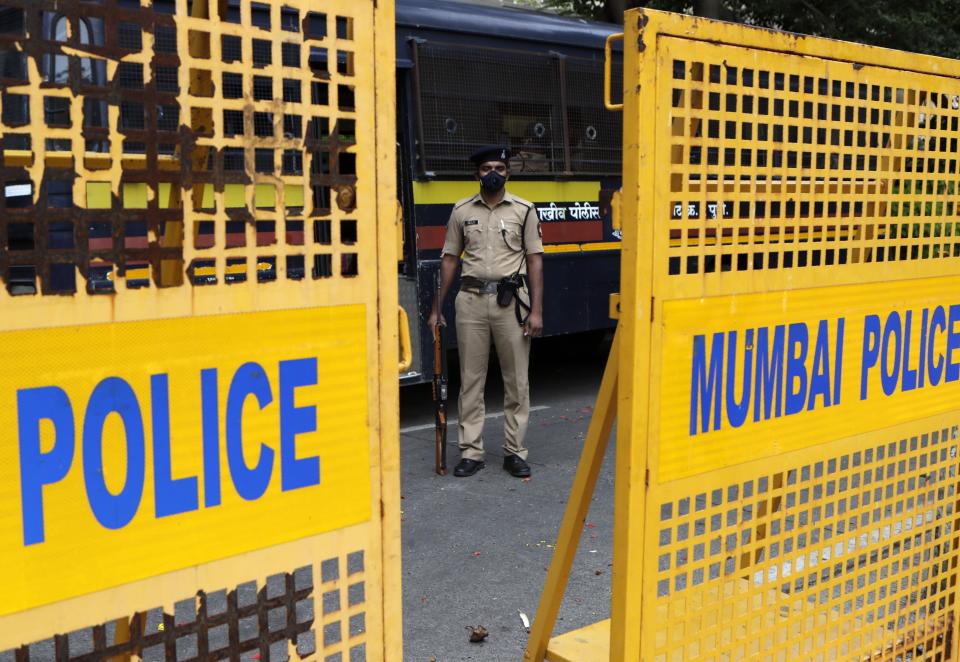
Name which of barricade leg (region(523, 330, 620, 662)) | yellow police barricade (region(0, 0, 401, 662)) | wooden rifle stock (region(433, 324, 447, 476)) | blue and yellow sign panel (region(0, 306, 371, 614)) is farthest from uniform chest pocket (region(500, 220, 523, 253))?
blue and yellow sign panel (region(0, 306, 371, 614))

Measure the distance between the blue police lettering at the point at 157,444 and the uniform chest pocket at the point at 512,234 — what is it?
172 inches

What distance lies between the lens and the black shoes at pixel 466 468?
6.21 meters

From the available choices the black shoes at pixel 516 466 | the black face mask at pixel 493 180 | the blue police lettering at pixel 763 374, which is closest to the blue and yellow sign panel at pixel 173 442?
the blue police lettering at pixel 763 374

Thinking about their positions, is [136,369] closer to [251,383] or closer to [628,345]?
[251,383]

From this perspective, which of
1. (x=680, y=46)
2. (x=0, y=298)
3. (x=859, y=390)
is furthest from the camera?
(x=859, y=390)

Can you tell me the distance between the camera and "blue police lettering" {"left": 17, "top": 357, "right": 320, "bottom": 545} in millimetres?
1566

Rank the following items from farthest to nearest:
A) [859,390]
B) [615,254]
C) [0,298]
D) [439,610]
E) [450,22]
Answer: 1. [615,254]
2. [450,22]
3. [439,610]
4. [859,390]
5. [0,298]

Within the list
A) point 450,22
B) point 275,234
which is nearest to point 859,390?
point 275,234

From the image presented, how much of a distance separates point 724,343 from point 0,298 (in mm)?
1664

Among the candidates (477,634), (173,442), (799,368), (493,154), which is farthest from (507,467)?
(173,442)

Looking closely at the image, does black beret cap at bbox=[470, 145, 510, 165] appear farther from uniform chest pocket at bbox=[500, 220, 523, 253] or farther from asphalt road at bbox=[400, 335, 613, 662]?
asphalt road at bbox=[400, 335, 613, 662]

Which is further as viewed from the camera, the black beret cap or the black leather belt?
the black leather belt

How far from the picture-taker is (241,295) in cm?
177

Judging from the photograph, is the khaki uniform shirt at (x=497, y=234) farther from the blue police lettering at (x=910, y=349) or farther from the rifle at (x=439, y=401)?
the blue police lettering at (x=910, y=349)
